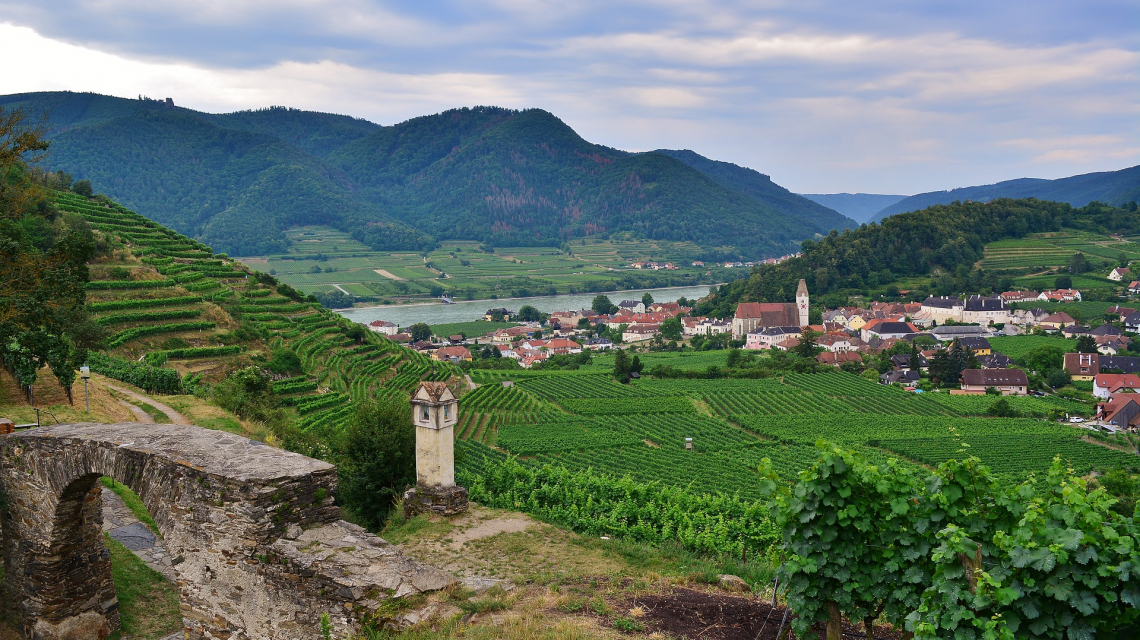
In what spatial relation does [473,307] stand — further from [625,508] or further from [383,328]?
[625,508]

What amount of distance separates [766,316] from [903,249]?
3058 cm

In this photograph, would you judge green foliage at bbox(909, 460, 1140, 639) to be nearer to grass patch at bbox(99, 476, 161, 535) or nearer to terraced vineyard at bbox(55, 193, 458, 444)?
grass patch at bbox(99, 476, 161, 535)

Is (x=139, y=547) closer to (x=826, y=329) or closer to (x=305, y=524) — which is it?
(x=305, y=524)

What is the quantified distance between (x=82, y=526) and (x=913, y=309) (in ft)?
302

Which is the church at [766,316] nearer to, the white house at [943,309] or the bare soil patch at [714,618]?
the white house at [943,309]

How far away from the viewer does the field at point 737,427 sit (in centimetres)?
3475

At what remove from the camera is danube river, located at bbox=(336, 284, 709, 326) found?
10738cm

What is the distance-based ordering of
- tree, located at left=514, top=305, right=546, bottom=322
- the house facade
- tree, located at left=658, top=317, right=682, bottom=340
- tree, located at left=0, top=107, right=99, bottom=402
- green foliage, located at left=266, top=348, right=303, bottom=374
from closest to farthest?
tree, located at left=0, top=107, right=99, bottom=402 → green foliage, located at left=266, top=348, right=303, bottom=374 → the house facade → tree, located at left=658, top=317, right=682, bottom=340 → tree, located at left=514, top=305, right=546, bottom=322

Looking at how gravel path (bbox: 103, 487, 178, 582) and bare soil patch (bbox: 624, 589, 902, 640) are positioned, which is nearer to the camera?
bare soil patch (bbox: 624, 589, 902, 640)

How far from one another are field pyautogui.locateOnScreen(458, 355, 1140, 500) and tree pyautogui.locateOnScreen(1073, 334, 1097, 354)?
11148 mm

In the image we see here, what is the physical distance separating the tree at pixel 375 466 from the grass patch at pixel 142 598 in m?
4.20

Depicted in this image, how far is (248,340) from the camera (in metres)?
31.7

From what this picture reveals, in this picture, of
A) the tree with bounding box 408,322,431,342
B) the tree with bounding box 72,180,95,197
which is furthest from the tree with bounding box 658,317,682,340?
the tree with bounding box 72,180,95,197

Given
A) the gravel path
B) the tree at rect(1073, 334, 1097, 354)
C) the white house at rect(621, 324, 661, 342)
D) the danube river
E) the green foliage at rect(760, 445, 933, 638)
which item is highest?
the green foliage at rect(760, 445, 933, 638)
